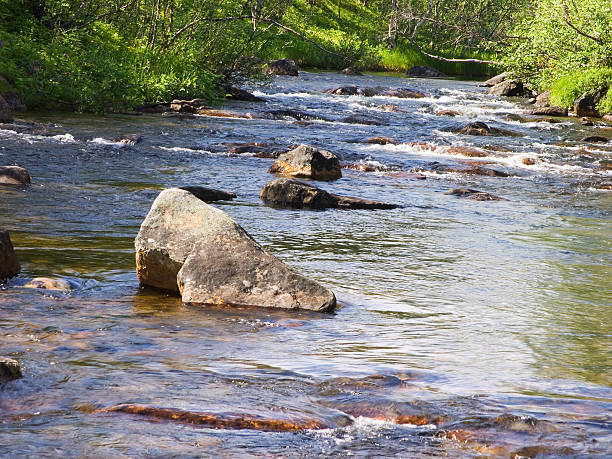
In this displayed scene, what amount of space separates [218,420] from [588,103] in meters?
29.2

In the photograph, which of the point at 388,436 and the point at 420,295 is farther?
the point at 420,295

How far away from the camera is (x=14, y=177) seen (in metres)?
11.4

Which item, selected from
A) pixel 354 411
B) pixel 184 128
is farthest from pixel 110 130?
pixel 354 411

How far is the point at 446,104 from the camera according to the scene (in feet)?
105

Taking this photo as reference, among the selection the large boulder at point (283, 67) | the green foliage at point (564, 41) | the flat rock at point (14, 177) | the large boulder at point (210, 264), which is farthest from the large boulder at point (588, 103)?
the large boulder at point (210, 264)

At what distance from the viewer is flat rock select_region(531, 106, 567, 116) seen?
29.8m

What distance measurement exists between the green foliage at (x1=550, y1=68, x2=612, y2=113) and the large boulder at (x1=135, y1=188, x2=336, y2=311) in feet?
83.8

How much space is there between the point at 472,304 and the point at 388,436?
3224mm

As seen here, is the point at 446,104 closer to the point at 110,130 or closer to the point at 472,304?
the point at 110,130

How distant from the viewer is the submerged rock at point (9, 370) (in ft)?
13.8

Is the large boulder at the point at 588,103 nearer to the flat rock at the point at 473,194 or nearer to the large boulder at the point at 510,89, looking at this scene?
the large boulder at the point at 510,89

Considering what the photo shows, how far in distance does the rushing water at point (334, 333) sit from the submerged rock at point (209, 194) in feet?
0.58

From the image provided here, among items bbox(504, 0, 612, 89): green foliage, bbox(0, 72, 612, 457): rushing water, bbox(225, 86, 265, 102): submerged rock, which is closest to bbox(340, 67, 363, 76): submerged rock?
bbox(504, 0, 612, 89): green foliage

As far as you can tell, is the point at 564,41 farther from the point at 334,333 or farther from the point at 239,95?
the point at 334,333
